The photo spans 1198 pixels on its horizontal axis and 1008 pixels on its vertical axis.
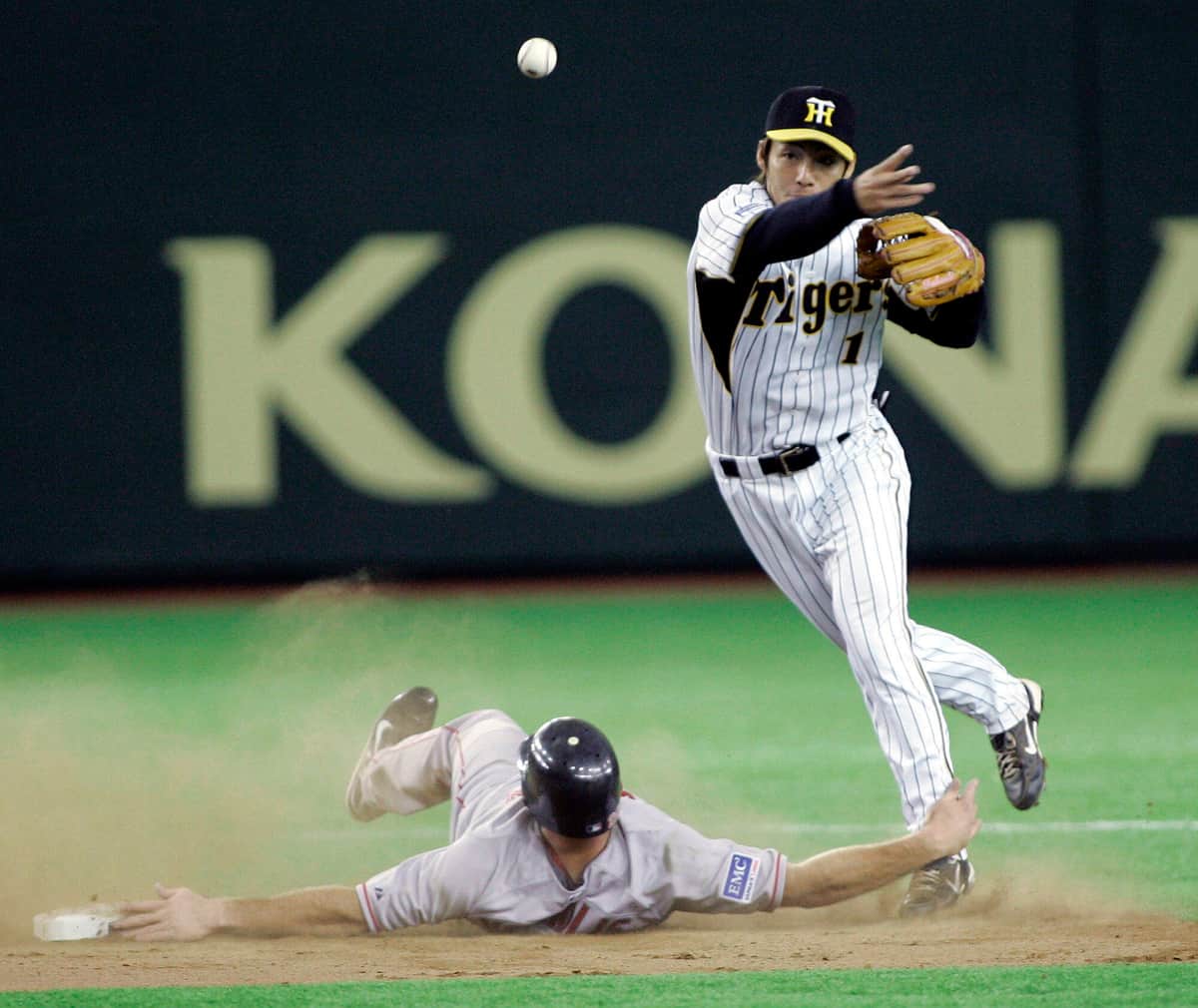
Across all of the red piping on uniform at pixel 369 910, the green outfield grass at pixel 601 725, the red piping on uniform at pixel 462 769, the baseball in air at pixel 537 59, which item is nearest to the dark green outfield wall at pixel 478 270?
the green outfield grass at pixel 601 725

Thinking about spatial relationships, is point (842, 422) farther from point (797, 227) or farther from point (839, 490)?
point (797, 227)

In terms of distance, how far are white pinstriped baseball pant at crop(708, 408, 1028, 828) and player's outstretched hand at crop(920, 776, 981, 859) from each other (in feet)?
0.37

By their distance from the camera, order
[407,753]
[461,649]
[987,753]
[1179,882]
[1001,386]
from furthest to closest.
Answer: [1001,386] → [461,649] → [987,753] → [407,753] → [1179,882]

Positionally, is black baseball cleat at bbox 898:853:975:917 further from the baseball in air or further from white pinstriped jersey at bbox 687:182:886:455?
the baseball in air

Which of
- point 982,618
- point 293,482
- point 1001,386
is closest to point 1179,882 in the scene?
point 982,618

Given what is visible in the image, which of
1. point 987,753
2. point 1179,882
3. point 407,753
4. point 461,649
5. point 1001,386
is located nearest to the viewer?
point 1179,882

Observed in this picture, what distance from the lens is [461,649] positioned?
11188 millimetres

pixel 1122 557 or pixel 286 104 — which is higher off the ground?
pixel 286 104

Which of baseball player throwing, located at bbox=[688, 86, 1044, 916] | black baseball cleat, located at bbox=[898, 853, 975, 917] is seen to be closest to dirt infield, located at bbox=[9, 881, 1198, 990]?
black baseball cleat, located at bbox=[898, 853, 975, 917]

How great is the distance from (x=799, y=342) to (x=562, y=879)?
172 cm

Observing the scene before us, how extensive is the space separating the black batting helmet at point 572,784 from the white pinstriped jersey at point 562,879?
149 mm

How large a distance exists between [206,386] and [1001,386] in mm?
4793

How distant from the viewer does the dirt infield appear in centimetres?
527

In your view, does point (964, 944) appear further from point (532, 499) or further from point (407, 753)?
point (532, 499)
